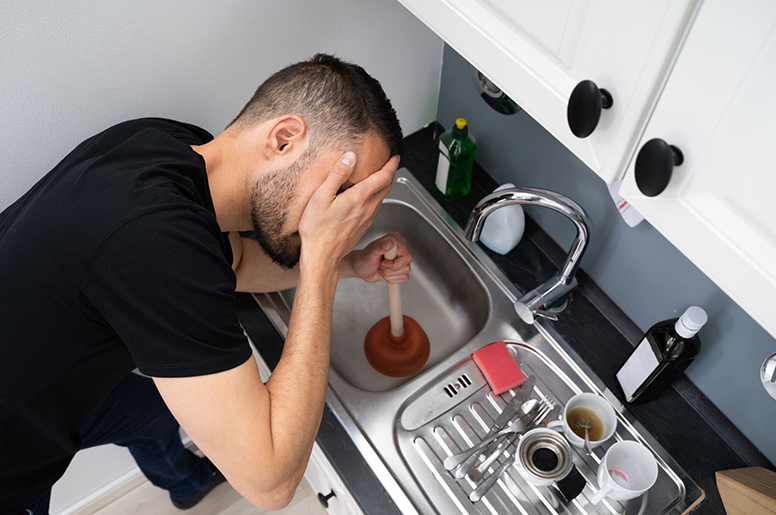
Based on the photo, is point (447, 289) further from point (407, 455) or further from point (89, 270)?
point (89, 270)

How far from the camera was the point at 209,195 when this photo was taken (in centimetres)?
94

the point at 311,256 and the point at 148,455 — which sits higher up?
the point at 311,256

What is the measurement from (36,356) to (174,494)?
1083 mm

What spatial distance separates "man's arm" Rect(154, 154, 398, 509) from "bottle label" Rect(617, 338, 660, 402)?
0.54m

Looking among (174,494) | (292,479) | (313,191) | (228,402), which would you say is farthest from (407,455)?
(174,494)

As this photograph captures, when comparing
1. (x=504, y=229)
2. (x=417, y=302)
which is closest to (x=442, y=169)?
(x=504, y=229)

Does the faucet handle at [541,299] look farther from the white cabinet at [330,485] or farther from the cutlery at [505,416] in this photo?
the white cabinet at [330,485]

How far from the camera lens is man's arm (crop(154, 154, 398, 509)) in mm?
774

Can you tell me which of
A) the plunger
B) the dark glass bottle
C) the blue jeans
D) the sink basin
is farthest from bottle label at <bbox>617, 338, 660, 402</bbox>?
the blue jeans

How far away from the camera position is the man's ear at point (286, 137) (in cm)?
90

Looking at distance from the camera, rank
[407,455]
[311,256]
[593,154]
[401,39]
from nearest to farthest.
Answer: [593,154]
[311,256]
[407,455]
[401,39]

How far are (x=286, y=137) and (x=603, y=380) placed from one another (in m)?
0.75

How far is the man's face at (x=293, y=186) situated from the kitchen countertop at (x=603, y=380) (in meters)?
0.26

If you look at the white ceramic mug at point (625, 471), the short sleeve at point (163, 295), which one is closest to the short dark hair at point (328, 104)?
the short sleeve at point (163, 295)
